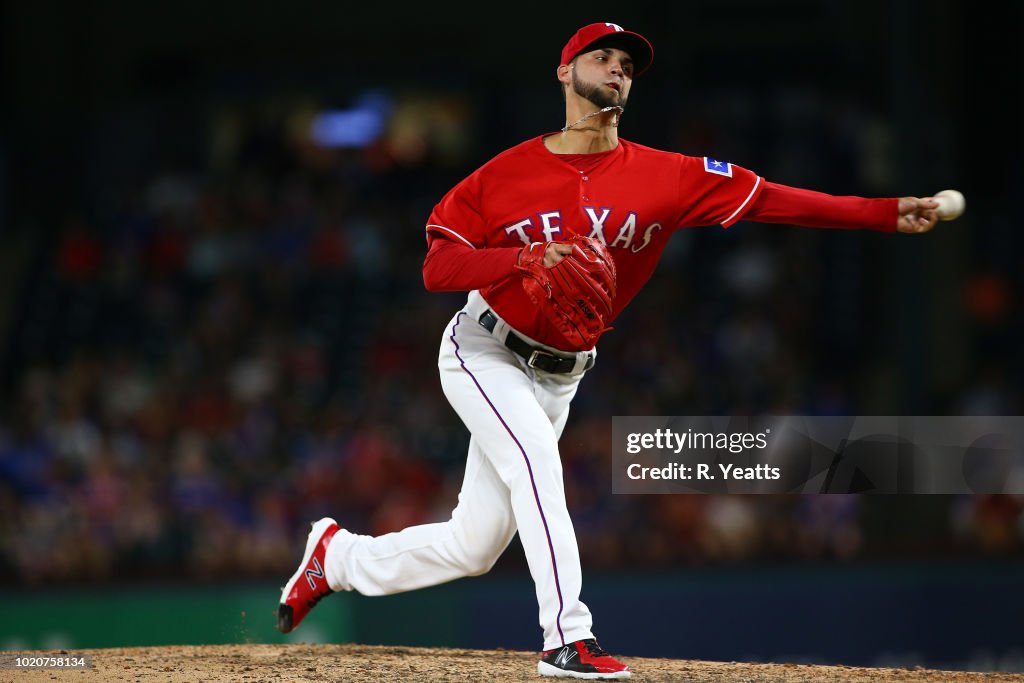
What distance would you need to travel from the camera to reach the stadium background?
8.45 meters

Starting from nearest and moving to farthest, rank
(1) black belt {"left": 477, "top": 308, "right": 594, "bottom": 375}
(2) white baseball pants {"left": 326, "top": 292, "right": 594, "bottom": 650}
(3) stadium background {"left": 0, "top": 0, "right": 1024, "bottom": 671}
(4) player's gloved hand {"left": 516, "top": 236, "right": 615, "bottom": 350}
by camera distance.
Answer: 1. (4) player's gloved hand {"left": 516, "top": 236, "right": 615, "bottom": 350}
2. (2) white baseball pants {"left": 326, "top": 292, "right": 594, "bottom": 650}
3. (1) black belt {"left": 477, "top": 308, "right": 594, "bottom": 375}
4. (3) stadium background {"left": 0, "top": 0, "right": 1024, "bottom": 671}

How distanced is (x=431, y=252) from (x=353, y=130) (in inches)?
467

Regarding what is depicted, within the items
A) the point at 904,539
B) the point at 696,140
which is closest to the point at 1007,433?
the point at 904,539

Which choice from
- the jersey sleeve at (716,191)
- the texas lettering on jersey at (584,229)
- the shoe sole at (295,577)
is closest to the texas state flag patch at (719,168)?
the jersey sleeve at (716,191)

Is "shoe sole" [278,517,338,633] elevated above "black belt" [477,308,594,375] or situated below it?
below

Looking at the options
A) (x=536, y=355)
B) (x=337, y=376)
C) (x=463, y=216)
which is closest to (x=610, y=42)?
(x=463, y=216)

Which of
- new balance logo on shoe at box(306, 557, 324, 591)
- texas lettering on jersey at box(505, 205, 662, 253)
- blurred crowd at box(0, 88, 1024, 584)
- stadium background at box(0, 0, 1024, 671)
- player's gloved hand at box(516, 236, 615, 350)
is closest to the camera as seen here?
player's gloved hand at box(516, 236, 615, 350)

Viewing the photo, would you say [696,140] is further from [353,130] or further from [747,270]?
[353,130]

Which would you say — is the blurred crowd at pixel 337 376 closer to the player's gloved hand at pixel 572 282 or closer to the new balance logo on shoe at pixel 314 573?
the new balance logo on shoe at pixel 314 573

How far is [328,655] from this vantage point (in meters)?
5.29

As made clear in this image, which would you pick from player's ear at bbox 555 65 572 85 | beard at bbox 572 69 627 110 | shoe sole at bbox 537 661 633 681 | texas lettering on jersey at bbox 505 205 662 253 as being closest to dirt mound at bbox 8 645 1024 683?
shoe sole at bbox 537 661 633 681

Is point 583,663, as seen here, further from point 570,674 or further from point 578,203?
point 578,203

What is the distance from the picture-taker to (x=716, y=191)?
15.2 feet

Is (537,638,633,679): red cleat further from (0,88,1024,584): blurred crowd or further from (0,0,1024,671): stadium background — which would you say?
(0,88,1024,584): blurred crowd
